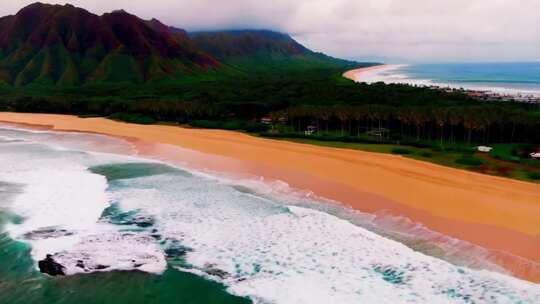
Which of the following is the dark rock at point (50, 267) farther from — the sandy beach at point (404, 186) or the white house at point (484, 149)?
the white house at point (484, 149)

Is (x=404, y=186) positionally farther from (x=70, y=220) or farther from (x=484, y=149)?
(x=70, y=220)

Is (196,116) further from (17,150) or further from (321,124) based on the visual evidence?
(17,150)

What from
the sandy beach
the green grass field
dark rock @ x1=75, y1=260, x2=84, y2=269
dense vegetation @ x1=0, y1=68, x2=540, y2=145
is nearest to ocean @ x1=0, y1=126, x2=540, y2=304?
dark rock @ x1=75, y1=260, x2=84, y2=269

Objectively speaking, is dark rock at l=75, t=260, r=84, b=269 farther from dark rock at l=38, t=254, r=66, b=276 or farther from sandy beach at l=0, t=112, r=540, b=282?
sandy beach at l=0, t=112, r=540, b=282

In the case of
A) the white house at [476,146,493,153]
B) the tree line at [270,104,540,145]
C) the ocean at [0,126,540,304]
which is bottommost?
the ocean at [0,126,540,304]

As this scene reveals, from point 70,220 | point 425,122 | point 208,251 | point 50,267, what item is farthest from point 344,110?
point 50,267
